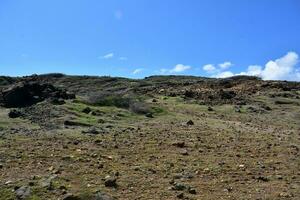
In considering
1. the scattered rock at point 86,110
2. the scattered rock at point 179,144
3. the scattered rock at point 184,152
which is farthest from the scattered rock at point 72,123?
the scattered rock at point 184,152

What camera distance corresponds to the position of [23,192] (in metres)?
11.3

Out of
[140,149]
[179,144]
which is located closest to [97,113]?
[179,144]

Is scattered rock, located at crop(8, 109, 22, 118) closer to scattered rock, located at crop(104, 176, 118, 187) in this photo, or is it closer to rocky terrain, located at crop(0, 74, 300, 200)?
rocky terrain, located at crop(0, 74, 300, 200)

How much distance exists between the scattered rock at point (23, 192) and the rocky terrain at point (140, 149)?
0.02 m

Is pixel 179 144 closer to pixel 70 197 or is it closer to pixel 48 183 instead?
pixel 48 183

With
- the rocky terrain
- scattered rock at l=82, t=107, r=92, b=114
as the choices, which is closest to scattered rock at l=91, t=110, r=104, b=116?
the rocky terrain

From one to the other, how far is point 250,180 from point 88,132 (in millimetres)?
7136

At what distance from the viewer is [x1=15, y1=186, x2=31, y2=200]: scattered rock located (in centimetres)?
1114

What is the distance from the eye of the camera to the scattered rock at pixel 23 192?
439 inches

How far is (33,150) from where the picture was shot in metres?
14.8

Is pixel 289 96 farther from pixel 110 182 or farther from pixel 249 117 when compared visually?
pixel 110 182

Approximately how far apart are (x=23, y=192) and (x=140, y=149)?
16.2 ft

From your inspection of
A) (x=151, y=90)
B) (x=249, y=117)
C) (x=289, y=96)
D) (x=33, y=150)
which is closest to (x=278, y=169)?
(x=33, y=150)

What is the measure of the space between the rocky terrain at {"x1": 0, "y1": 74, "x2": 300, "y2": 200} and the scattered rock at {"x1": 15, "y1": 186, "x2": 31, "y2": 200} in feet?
0.06
